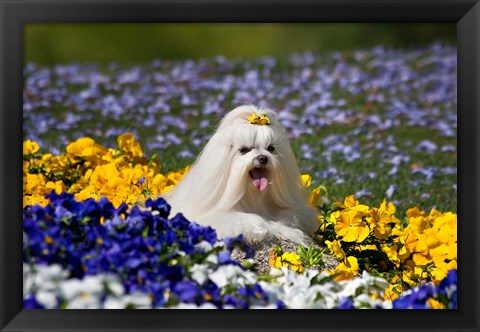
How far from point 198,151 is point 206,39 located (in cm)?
661

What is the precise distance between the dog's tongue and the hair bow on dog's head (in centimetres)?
24

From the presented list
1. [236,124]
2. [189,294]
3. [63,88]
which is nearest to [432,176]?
[236,124]

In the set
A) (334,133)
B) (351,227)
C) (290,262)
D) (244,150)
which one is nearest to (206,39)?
(334,133)

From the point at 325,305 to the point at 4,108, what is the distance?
1529mm

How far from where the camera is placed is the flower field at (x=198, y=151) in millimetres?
3307

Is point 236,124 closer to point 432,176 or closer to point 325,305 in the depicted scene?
point 325,305

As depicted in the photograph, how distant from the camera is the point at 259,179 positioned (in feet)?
13.2

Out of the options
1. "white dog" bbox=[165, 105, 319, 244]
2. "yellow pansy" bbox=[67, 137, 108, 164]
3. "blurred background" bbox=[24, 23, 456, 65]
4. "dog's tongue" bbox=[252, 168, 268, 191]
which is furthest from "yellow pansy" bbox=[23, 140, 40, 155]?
"blurred background" bbox=[24, 23, 456, 65]

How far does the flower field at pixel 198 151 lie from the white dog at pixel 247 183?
187mm

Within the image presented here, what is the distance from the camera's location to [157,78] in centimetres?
1027

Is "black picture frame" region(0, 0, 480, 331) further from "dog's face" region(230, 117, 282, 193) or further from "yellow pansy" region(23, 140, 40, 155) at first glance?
"yellow pansy" region(23, 140, 40, 155)

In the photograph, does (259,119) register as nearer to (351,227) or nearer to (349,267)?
(351,227)

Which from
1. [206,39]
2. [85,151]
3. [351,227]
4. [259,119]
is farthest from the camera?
[206,39]
